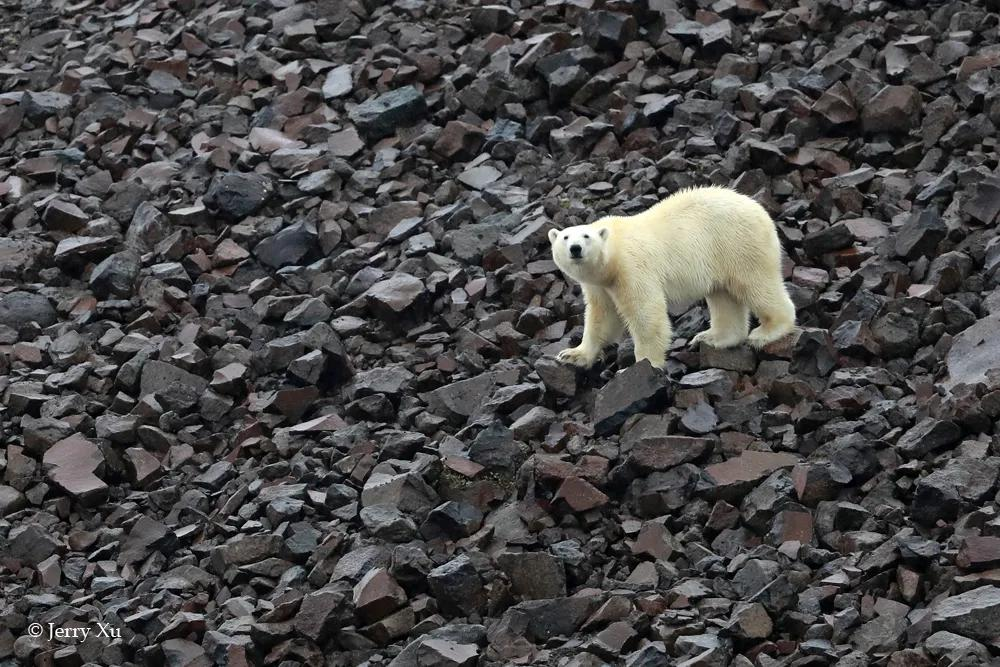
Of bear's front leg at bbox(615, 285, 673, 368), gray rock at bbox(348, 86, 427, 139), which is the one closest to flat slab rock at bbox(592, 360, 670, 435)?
bear's front leg at bbox(615, 285, 673, 368)

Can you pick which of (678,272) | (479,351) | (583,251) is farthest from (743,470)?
(479,351)

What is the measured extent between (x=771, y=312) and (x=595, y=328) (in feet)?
4.80

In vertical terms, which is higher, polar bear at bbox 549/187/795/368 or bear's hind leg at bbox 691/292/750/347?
polar bear at bbox 549/187/795/368

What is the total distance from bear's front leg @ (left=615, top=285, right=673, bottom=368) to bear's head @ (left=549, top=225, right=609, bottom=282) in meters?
0.34

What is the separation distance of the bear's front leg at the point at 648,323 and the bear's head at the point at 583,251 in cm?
34

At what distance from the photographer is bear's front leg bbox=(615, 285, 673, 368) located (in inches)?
411

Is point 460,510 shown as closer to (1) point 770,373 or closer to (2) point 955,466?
(1) point 770,373

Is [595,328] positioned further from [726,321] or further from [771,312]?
[771,312]

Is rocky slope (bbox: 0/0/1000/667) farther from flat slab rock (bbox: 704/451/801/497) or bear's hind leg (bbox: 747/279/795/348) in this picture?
bear's hind leg (bbox: 747/279/795/348)

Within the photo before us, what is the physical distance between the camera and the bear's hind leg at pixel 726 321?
35.4 feet

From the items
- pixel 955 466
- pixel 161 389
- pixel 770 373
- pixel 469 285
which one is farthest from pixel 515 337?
pixel 955 466

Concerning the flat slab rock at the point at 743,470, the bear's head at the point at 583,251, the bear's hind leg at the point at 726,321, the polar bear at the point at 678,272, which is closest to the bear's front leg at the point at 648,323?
the polar bear at the point at 678,272

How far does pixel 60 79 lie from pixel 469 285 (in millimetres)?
8263

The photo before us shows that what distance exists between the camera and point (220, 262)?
14.1 meters
